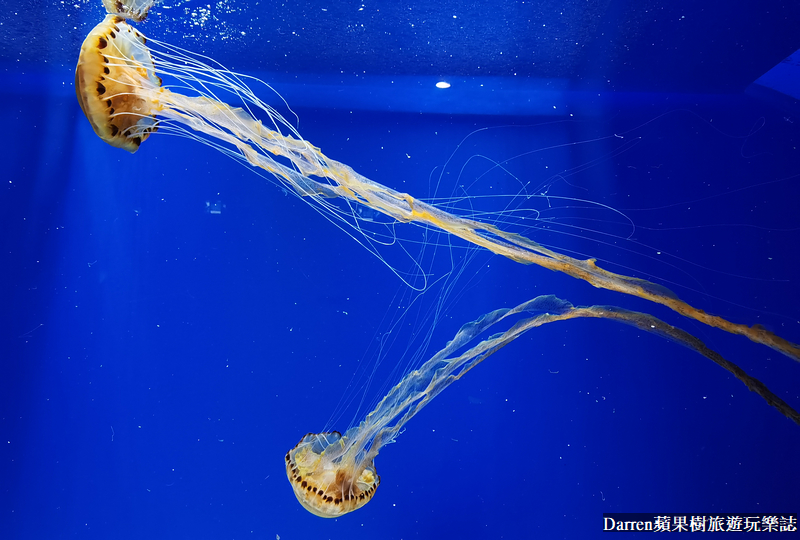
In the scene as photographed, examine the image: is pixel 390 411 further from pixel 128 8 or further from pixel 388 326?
pixel 128 8

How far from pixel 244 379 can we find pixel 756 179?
10.6ft

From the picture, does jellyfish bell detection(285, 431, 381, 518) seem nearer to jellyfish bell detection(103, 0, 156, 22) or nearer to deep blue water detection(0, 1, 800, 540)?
deep blue water detection(0, 1, 800, 540)

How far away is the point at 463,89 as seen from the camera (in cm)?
279

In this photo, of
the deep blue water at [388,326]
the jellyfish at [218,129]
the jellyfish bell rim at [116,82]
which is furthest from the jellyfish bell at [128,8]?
the deep blue water at [388,326]

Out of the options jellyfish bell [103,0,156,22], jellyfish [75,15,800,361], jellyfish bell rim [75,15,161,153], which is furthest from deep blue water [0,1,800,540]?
jellyfish bell rim [75,15,161,153]

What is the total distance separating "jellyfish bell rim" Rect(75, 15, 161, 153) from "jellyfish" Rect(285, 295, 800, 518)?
170 cm

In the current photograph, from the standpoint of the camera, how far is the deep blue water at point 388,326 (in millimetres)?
2664

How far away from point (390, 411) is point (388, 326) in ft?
1.85

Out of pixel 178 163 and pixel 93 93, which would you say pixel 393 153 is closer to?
pixel 178 163

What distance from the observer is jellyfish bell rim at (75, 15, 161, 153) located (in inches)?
67.9

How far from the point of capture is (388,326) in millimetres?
2727

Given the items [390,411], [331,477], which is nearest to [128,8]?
[390,411]

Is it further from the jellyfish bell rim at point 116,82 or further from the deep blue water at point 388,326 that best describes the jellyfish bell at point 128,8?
the deep blue water at point 388,326

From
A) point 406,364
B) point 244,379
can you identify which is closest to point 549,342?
point 406,364
